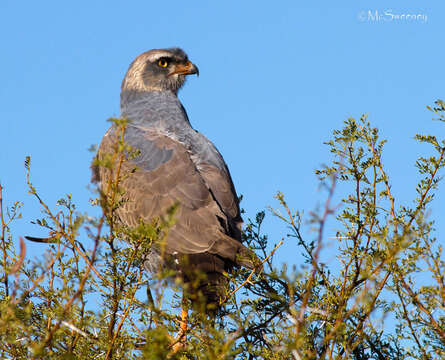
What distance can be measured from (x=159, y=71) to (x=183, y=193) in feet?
10.2

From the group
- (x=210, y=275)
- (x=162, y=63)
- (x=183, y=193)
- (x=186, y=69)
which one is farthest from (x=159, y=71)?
(x=210, y=275)

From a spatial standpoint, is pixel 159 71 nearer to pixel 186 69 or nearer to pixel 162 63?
pixel 162 63

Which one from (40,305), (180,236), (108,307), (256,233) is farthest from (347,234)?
(40,305)

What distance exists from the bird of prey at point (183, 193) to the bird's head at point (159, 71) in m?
0.67

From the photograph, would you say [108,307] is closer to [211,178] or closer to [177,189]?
[177,189]

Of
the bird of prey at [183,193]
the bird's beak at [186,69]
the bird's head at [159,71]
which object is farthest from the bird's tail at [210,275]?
the bird's beak at [186,69]

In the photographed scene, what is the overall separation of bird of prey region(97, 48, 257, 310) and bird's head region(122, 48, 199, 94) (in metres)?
0.67

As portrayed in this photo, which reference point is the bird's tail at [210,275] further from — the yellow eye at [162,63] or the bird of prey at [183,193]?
the yellow eye at [162,63]

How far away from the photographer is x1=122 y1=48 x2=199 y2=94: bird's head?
7.60 m

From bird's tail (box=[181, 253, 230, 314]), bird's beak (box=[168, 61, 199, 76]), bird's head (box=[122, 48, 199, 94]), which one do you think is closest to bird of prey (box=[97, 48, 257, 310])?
bird's tail (box=[181, 253, 230, 314])

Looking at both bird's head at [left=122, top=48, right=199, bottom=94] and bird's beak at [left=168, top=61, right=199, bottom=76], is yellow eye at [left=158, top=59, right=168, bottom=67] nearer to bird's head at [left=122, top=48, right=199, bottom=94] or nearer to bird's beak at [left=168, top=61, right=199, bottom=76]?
bird's head at [left=122, top=48, right=199, bottom=94]

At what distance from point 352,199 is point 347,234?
0.26 metres

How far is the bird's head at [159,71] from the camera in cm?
760

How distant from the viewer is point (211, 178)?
17.9ft
